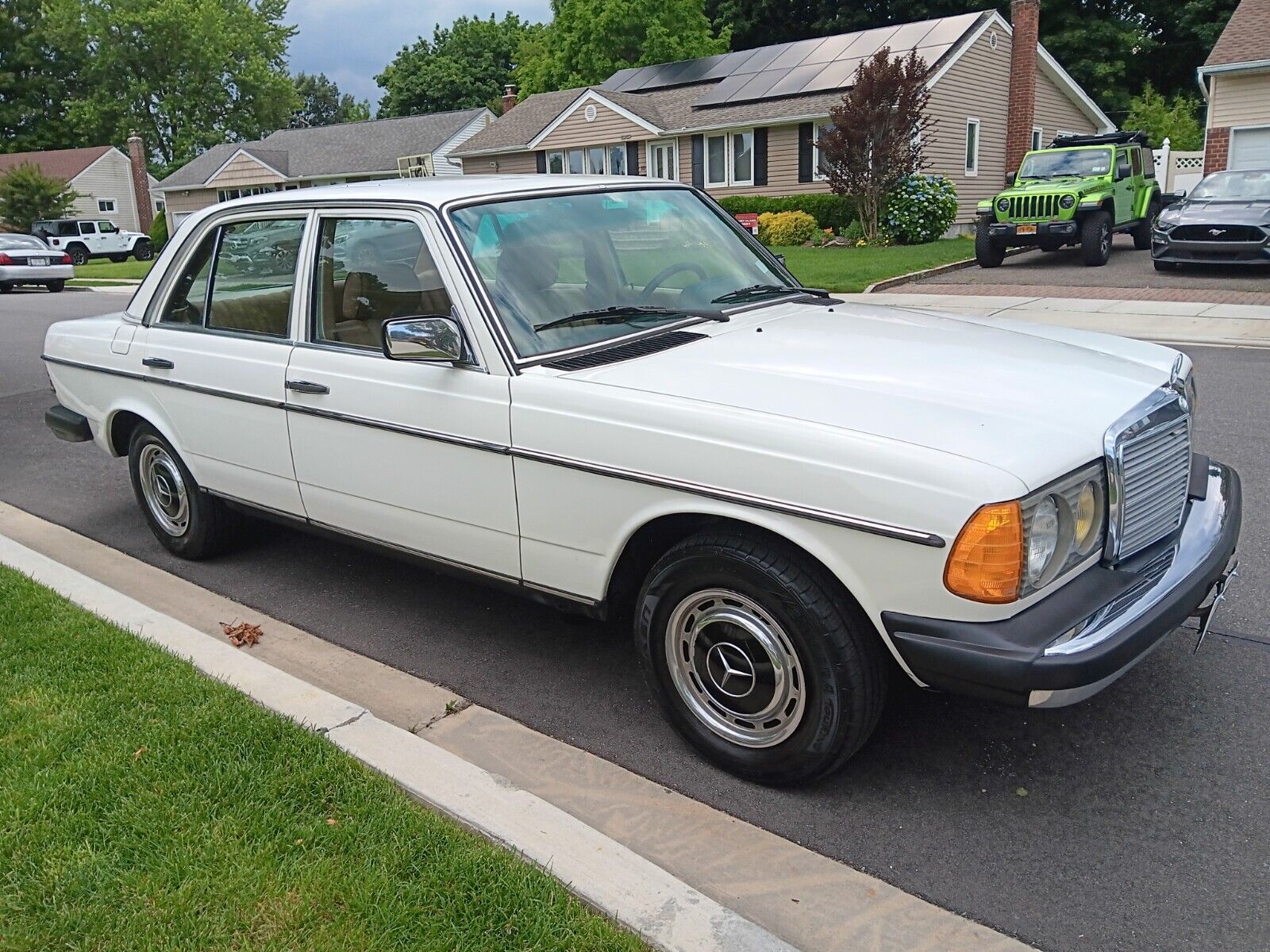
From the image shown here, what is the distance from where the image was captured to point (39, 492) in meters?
7.08

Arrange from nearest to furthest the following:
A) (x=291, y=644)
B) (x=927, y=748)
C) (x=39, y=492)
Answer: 1. (x=927, y=748)
2. (x=291, y=644)
3. (x=39, y=492)

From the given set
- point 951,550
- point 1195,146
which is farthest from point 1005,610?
point 1195,146

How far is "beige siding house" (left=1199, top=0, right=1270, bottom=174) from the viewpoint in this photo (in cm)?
2359

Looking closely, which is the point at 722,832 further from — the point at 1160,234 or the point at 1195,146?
the point at 1195,146

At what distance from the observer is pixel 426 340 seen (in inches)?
141

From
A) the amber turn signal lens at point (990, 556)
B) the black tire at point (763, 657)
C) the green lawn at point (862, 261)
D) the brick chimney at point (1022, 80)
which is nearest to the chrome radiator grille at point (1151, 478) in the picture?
the amber turn signal lens at point (990, 556)

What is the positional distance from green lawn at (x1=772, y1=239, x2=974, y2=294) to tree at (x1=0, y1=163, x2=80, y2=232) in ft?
114

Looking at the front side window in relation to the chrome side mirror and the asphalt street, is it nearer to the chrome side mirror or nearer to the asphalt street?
the chrome side mirror

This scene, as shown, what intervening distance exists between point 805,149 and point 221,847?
29.3 metres

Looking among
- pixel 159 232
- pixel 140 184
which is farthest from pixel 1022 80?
pixel 140 184

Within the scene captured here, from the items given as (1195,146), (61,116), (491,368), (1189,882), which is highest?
(61,116)

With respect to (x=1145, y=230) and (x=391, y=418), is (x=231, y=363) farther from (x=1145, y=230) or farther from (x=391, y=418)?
(x=1145, y=230)

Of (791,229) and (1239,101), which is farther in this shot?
(791,229)

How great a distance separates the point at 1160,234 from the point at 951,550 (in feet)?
53.9
